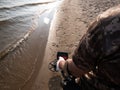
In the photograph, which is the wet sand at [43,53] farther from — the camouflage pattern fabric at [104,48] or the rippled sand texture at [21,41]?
the camouflage pattern fabric at [104,48]

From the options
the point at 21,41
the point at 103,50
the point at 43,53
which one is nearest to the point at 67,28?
the point at 21,41

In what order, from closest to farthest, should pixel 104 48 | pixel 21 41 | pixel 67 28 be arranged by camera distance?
pixel 104 48 < pixel 21 41 < pixel 67 28

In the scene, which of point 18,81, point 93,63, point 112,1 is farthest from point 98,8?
point 93,63

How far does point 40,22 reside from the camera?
7516 millimetres

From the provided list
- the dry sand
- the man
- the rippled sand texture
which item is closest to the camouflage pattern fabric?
the man

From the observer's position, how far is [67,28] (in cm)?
686

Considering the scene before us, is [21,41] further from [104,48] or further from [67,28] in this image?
[104,48]

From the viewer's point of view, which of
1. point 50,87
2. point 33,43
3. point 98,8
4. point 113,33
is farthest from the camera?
point 98,8

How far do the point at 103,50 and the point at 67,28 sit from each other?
507 centimetres

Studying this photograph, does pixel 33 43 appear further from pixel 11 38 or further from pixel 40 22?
pixel 40 22

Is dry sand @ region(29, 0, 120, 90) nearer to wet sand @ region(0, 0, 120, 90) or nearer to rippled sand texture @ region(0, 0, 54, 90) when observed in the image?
wet sand @ region(0, 0, 120, 90)

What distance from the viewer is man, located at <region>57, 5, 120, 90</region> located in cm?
177

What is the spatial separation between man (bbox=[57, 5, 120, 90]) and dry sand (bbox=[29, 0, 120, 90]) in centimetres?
205

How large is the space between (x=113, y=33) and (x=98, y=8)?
25.1 feet
